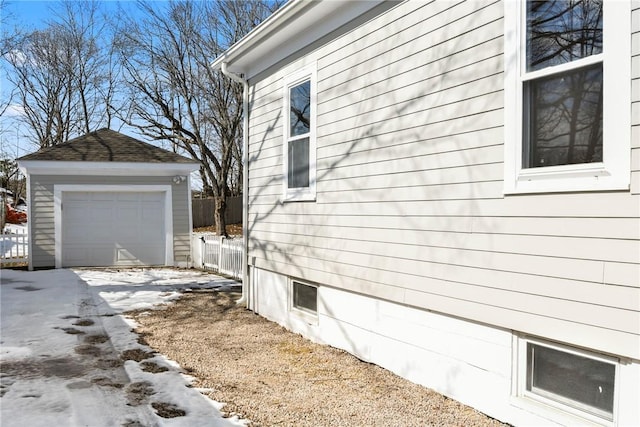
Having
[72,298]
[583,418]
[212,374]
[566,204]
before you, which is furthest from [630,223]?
[72,298]

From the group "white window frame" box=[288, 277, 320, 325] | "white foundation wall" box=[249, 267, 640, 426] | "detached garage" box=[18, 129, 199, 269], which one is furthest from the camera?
"detached garage" box=[18, 129, 199, 269]

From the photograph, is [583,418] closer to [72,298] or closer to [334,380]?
[334,380]

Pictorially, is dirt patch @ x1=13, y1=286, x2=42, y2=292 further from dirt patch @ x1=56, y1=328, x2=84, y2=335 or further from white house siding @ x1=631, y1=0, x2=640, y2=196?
white house siding @ x1=631, y1=0, x2=640, y2=196

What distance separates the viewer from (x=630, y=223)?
2873 millimetres

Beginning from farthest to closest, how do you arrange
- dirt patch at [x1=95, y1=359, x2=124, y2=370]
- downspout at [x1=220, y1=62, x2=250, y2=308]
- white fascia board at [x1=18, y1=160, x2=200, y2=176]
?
1. white fascia board at [x1=18, y1=160, x2=200, y2=176]
2. downspout at [x1=220, y1=62, x2=250, y2=308]
3. dirt patch at [x1=95, y1=359, x2=124, y2=370]

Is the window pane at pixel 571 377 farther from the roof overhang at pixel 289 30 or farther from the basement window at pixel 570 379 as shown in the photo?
the roof overhang at pixel 289 30

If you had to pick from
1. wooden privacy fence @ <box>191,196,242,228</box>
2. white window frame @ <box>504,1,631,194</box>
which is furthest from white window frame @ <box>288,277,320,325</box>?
wooden privacy fence @ <box>191,196,242,228</box>

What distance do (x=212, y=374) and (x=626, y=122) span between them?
400cm

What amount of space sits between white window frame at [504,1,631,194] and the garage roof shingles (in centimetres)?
1151

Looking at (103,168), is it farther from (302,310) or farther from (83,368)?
(83,368)

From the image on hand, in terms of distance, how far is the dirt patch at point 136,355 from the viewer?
5480mm

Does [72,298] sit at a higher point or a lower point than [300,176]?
lower

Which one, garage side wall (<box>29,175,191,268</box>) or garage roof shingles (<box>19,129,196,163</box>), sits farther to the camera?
garage roof shingles (<box>19,129,196,163</box>)

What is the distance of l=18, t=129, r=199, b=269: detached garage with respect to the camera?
42.6ft
